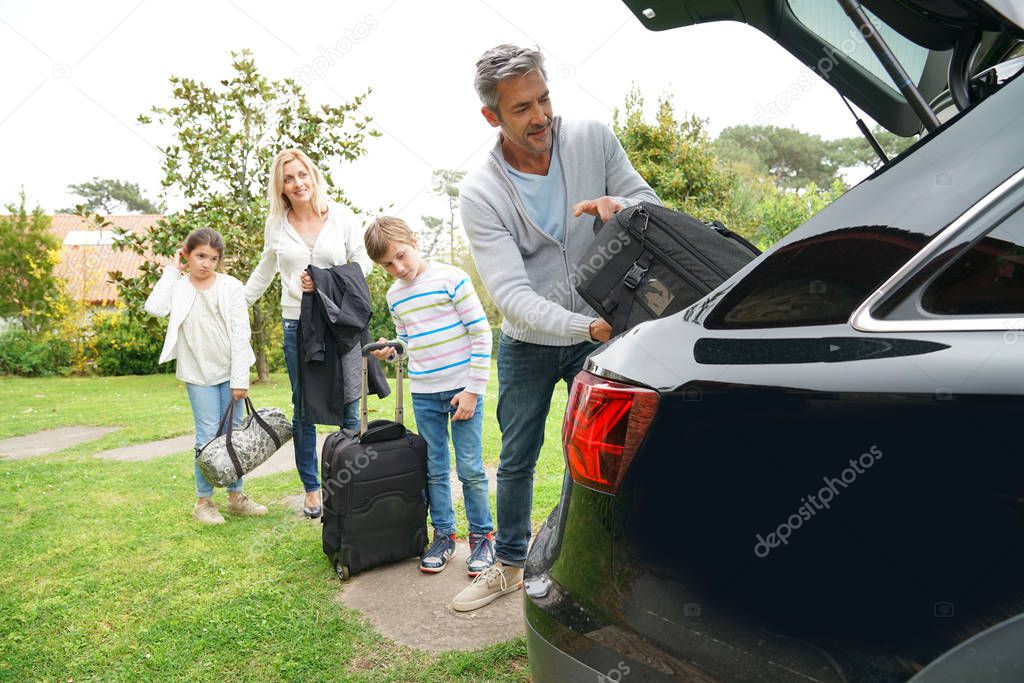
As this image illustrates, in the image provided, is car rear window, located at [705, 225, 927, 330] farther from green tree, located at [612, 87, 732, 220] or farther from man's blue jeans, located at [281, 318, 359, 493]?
green tree, located at [612, 87, 732, 220]

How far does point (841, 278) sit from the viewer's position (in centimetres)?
124

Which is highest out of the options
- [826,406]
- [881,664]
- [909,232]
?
[909,232]

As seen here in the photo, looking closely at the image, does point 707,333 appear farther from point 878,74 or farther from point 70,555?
point 70,555

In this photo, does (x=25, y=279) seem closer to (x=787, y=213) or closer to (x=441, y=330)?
(x=787, y=213)

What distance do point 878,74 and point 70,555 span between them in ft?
14.9

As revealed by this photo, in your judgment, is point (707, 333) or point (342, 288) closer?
point (707, 333)

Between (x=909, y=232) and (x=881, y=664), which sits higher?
(x=909, y=232)

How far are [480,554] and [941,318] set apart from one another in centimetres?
266

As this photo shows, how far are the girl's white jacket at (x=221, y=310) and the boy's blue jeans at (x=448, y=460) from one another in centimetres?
145

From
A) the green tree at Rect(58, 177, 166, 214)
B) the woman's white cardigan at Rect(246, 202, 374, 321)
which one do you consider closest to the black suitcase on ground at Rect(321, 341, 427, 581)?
the woman's white cardigan at Rect(246, 202, 374, 321)

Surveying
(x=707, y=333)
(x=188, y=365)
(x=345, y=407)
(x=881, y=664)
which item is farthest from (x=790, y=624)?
(x=188, y=365)

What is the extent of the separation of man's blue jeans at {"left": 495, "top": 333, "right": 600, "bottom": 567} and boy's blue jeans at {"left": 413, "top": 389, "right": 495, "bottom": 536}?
0.40 metres

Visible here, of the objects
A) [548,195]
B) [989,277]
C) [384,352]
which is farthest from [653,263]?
[384,352]

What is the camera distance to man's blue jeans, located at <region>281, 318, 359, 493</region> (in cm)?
428
